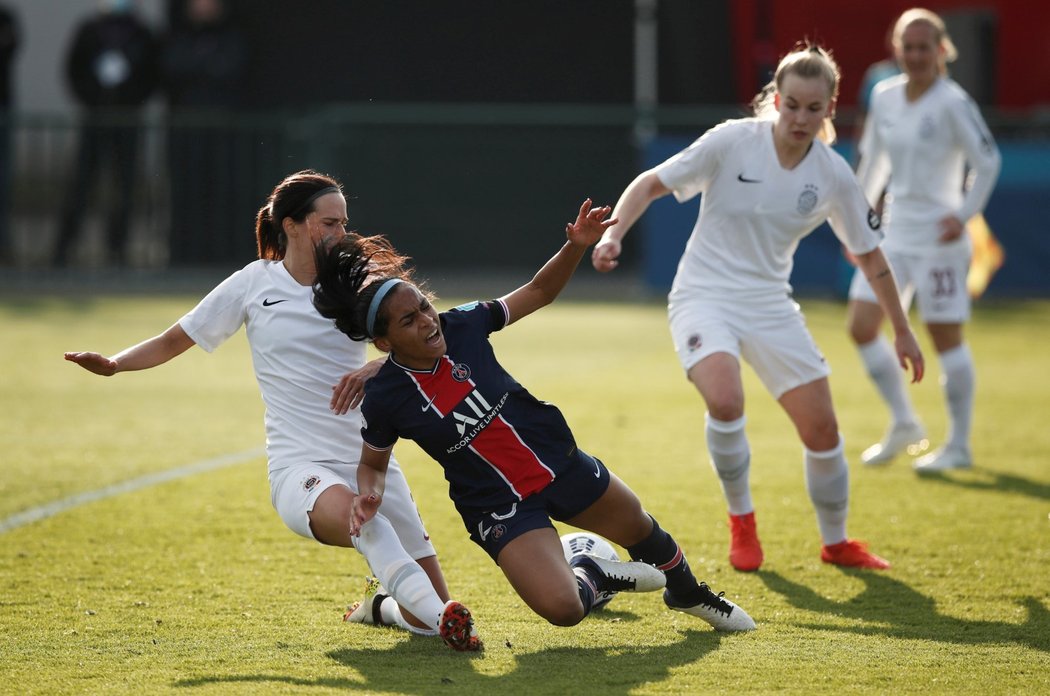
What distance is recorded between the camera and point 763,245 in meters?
5.90

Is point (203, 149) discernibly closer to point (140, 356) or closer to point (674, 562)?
point (140, 356)

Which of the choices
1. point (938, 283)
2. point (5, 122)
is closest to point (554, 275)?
point (938, 283)

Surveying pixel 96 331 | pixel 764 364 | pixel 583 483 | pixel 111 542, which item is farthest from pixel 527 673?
pixel 96 331

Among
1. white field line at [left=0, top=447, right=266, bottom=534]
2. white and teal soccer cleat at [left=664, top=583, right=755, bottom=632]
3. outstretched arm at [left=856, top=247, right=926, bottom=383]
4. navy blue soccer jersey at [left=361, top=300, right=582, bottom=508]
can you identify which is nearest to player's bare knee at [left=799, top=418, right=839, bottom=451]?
outstretched arm at [left=856, top=247, right=926, bottom=383]

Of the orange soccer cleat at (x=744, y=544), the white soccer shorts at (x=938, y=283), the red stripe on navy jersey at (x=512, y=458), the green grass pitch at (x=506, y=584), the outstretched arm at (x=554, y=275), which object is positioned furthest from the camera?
the white soccer shorts at (x=938, y=283)

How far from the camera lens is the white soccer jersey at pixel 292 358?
504 centimetres

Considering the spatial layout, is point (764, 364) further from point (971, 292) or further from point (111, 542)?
point (971, 292)

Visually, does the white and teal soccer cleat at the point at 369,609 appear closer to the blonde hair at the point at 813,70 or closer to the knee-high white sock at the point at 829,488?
the knee-high white sock at the point at 829,488

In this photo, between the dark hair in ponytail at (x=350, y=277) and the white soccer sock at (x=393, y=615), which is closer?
the dark hair in ponytail at (x=350, y=277)

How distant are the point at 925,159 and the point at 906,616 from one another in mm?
3574

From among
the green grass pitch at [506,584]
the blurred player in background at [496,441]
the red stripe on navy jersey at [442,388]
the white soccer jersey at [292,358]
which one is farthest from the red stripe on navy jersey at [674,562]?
the white soccer jersey at [292,358]

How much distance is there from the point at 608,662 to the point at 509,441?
729 mm

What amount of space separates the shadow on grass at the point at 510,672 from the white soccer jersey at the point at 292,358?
0.73m

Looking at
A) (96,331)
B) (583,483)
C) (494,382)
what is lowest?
(96,331)
